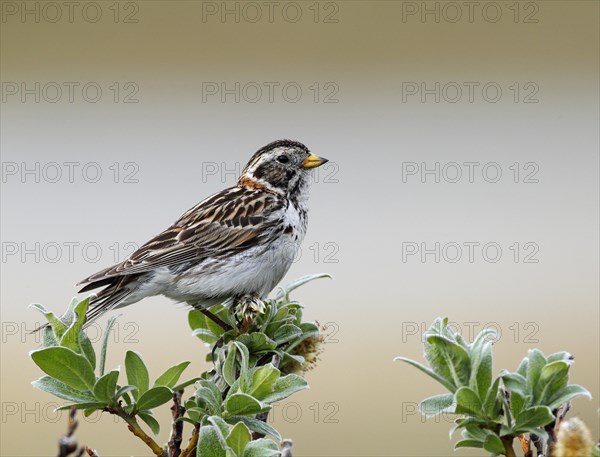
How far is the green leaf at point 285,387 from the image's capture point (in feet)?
3.81

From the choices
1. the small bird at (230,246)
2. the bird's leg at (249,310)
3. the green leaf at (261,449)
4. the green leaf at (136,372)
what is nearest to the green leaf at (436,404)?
the green leaf at (261,449)

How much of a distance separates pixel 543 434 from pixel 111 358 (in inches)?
140

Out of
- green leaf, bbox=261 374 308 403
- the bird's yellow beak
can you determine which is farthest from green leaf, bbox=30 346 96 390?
the bird's yellow beak

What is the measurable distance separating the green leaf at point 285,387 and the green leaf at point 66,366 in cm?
22

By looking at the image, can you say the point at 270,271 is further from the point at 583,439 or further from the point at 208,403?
the point at 583,439

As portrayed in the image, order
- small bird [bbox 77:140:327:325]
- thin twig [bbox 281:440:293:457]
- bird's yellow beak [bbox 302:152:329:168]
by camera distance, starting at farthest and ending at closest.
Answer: bird's yellow beak [bbox 302:152:329:168] → small bird [bbox 77:140:327:325] → thin twig [bbox 281:440:293:457]

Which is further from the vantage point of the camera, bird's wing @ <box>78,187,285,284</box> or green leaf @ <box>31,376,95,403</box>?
bird's wing @ <box>78,187,285,284</box>

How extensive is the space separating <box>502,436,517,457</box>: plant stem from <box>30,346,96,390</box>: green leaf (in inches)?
19.7

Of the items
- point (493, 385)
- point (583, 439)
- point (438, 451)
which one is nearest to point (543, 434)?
point (493, 385)

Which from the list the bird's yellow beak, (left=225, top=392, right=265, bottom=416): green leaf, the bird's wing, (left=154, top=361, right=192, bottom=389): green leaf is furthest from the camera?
the bird's yellow beak

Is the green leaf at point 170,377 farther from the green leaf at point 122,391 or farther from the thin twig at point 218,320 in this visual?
the thin twig at point 218,320

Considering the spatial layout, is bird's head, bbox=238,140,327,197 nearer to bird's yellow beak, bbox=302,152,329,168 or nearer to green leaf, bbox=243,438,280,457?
bird's yellow beak, bbox=302,152,329,168

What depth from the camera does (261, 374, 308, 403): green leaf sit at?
3.81 ft

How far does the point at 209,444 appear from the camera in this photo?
3.34ft
